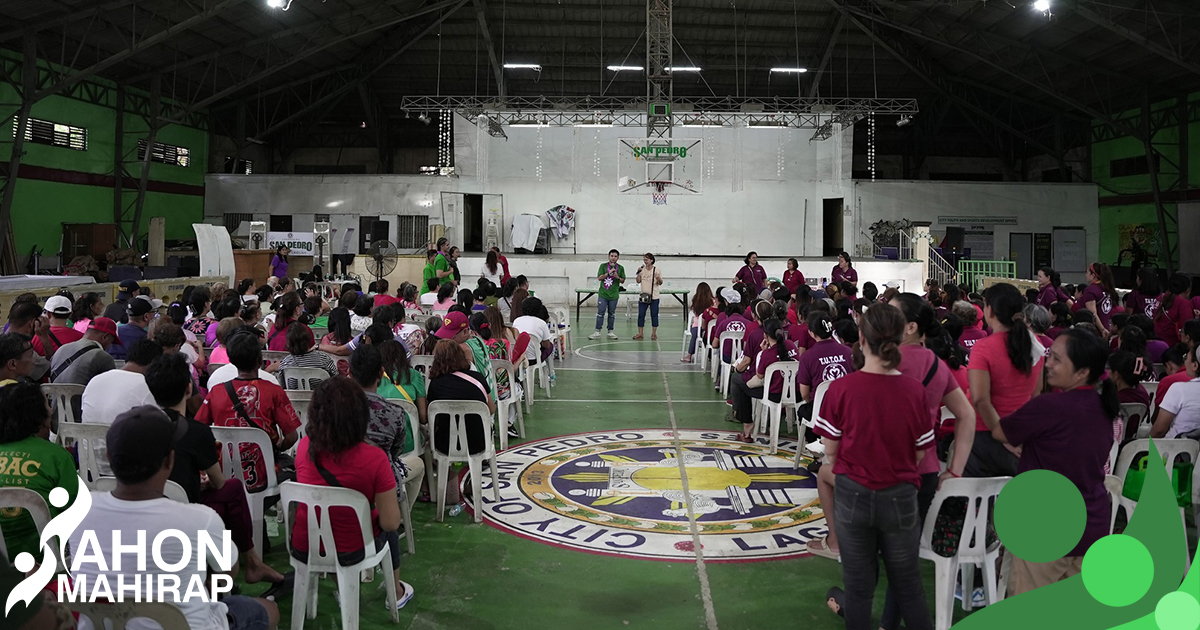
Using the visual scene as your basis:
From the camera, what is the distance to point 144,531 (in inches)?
85.9

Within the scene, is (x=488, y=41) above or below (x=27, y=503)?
above

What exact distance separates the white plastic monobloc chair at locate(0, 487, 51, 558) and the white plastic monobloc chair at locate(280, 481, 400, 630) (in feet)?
2.41

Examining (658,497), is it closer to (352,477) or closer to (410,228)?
(352,477)

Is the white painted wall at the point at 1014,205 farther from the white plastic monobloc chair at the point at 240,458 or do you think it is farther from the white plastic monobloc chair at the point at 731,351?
the white plastic monobloc chair at the point at 240,458

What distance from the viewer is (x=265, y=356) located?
5824 millimetres

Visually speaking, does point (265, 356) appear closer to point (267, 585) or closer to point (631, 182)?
point (267, 585)

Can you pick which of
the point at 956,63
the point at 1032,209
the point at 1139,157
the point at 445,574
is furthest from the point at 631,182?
the point at 445,574

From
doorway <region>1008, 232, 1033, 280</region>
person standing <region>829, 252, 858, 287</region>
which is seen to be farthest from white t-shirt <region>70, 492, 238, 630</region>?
doorway <region>1008, 232, 1033, 280</region>

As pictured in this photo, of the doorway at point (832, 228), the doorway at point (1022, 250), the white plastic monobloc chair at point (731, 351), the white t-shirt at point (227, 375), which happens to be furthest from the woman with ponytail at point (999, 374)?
the doorway at point (1022, 250)

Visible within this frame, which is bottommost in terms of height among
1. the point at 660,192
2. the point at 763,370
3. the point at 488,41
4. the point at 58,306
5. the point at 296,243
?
the point at 763,370

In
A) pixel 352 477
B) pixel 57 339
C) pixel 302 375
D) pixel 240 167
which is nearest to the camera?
pixel 352 477

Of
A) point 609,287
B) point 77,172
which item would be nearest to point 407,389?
point 609,287

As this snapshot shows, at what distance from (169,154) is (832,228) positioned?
1716 centimetres

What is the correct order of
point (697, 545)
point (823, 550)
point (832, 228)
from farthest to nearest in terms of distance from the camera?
point (832, 228) → point (697, 545) → point (823, 550)
